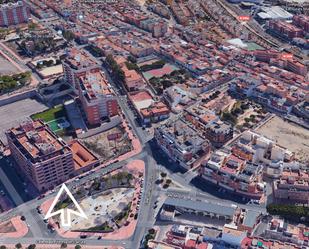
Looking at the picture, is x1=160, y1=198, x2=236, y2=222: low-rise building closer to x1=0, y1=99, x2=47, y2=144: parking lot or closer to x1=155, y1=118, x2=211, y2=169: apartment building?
x1=155, y1=118, x2=211, y2=169: apartment building

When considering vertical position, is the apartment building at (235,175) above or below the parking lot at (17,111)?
above

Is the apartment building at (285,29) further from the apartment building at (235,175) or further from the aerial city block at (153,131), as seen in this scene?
the apartment building at (235,175)

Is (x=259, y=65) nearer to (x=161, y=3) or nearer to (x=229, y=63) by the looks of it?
(x=229, y=63)

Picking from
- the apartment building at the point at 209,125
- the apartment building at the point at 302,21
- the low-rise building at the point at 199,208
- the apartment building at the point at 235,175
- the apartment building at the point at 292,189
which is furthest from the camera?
the apartment building at the point at 302,21

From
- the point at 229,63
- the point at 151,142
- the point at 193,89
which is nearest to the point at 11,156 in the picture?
the point at 151,142
